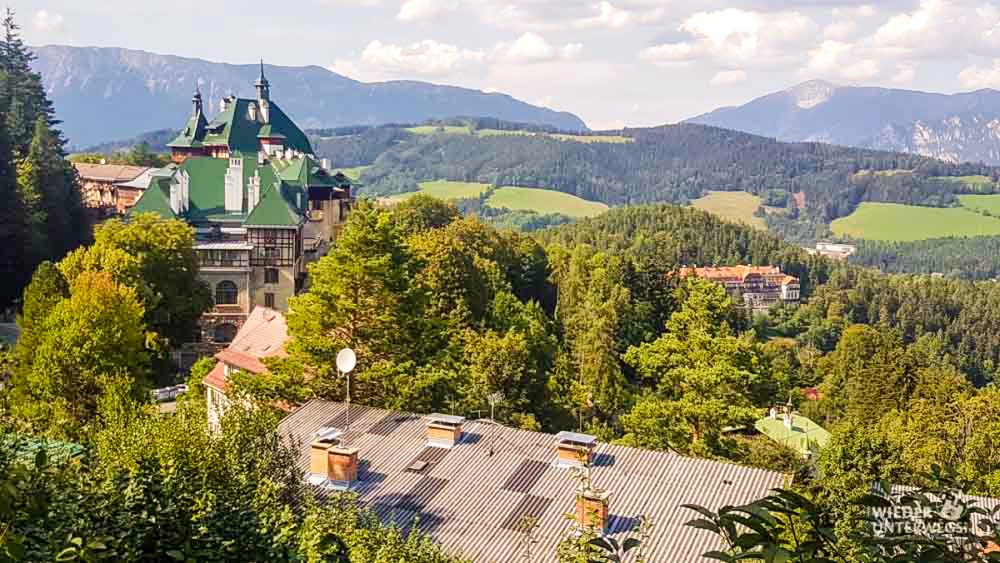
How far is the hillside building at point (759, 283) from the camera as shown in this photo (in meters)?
153

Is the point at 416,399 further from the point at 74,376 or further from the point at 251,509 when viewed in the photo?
the point at 251,509

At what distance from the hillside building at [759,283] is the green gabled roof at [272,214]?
99604 millimetres

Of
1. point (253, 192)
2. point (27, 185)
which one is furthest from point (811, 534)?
point (253, 192)

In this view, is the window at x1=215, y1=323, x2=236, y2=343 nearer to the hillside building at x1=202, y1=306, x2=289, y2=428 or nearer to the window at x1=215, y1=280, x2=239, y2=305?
the window at x1=215, y1=280, x2=239, y2=305

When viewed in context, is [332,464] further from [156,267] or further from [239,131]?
[239,131]

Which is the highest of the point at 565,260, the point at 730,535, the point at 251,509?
the point at 730,535

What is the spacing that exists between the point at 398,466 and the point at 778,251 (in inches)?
6442

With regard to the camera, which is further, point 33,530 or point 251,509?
point 251,509

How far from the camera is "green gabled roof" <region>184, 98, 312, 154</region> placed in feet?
310

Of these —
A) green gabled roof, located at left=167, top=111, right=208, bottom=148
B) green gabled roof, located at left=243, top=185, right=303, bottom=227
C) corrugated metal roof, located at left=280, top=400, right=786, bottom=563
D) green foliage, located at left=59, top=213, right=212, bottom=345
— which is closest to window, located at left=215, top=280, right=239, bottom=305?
green gabled roof, located at left=243, top=185, right=303, bottom=227

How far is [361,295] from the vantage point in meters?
32.8

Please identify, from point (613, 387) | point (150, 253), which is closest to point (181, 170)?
point (150, 253)

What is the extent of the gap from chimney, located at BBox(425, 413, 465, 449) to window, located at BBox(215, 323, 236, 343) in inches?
1651

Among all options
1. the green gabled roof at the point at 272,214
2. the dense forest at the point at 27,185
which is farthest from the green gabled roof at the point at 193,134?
the green gabled roof at the point at 272,214
